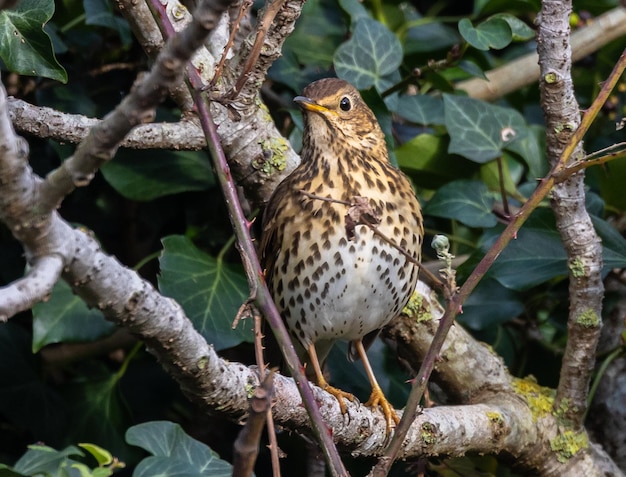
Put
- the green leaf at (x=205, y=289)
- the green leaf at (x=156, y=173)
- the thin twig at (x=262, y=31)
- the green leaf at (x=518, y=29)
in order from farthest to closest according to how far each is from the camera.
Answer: the green leaf at (x=518, y=29), the green leaf at (x=156, y=173), the green leaf at (x=205, y=289), the thin twig at (x=262, y=31)

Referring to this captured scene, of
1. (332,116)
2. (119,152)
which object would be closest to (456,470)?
(332,116)

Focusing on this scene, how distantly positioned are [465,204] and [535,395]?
0.64 meters

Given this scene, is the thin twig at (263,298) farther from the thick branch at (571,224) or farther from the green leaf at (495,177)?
the green leaf at (495,177)

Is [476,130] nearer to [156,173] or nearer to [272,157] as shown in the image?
[272,157]

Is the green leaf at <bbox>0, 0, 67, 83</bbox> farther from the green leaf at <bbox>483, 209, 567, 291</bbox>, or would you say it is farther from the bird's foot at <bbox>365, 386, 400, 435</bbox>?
the green leaf at <bbox>483, 209, 567, 291</bbox>

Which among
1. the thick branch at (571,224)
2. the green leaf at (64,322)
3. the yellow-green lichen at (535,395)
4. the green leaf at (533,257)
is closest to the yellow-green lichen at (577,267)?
the thick branch at (571,224)

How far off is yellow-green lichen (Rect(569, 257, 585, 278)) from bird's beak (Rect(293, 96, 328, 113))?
0.82 metres

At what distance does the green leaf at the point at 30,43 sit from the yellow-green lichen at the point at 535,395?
5.42 feet

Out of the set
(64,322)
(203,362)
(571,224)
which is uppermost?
(571,224)

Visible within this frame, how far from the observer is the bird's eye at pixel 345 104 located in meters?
2.93

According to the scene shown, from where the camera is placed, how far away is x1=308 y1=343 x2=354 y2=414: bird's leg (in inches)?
98.8

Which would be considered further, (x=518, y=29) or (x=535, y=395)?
(x=518, y=29)

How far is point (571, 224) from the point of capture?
2.74m

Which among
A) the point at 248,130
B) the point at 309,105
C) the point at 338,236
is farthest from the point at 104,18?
the point at 338,236
